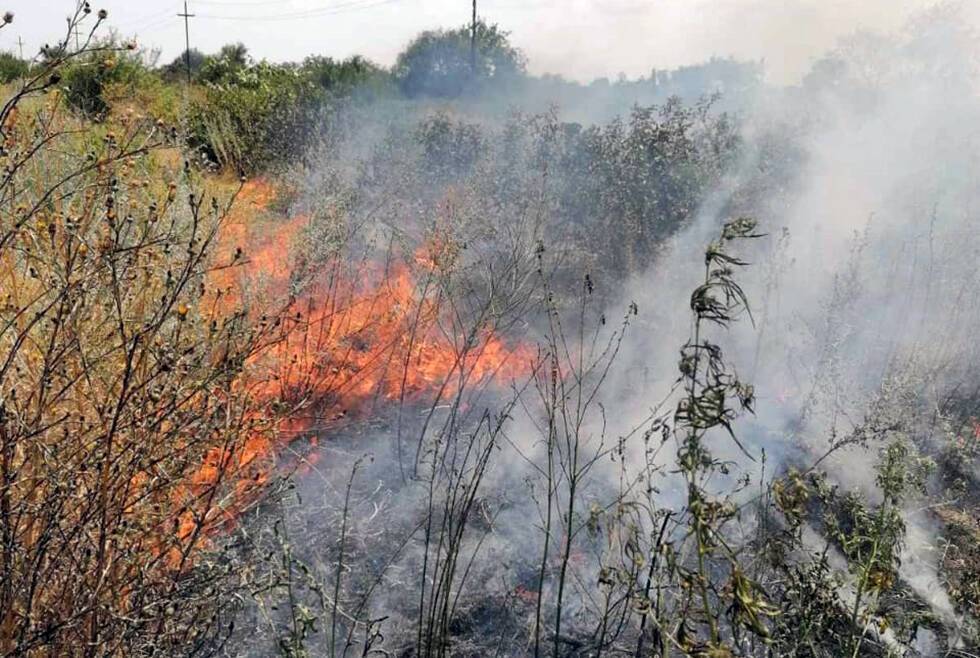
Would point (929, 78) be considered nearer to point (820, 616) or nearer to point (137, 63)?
point (820, 616)

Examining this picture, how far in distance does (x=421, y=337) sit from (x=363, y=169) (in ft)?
12.7

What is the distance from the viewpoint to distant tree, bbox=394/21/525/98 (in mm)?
27233

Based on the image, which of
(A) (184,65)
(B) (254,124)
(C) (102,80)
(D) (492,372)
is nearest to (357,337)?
(D) (492,372)

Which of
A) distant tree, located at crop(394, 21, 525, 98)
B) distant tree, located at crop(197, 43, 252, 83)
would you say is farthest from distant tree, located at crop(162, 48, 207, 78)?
distant tree, located at crop(394, 21, 525, 98)

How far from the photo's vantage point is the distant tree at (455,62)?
89.3 ft

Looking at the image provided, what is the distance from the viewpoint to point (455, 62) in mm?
29609

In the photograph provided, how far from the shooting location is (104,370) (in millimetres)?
2498

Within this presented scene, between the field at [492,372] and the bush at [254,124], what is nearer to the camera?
the field at [492,372]

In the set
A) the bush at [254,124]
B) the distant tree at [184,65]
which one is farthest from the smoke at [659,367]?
the distant tree at [184,65]

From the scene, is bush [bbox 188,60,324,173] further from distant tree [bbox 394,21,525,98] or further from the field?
distant tree [bbox 394,21,525,98]

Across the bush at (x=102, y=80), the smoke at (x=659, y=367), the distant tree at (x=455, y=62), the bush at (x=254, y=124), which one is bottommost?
the smoke at (x=659, y=367)

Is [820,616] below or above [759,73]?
below

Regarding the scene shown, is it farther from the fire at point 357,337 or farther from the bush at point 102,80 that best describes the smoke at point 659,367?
the bush at point 102,80

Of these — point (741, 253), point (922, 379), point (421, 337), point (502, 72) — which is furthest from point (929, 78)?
point (502, 72)
